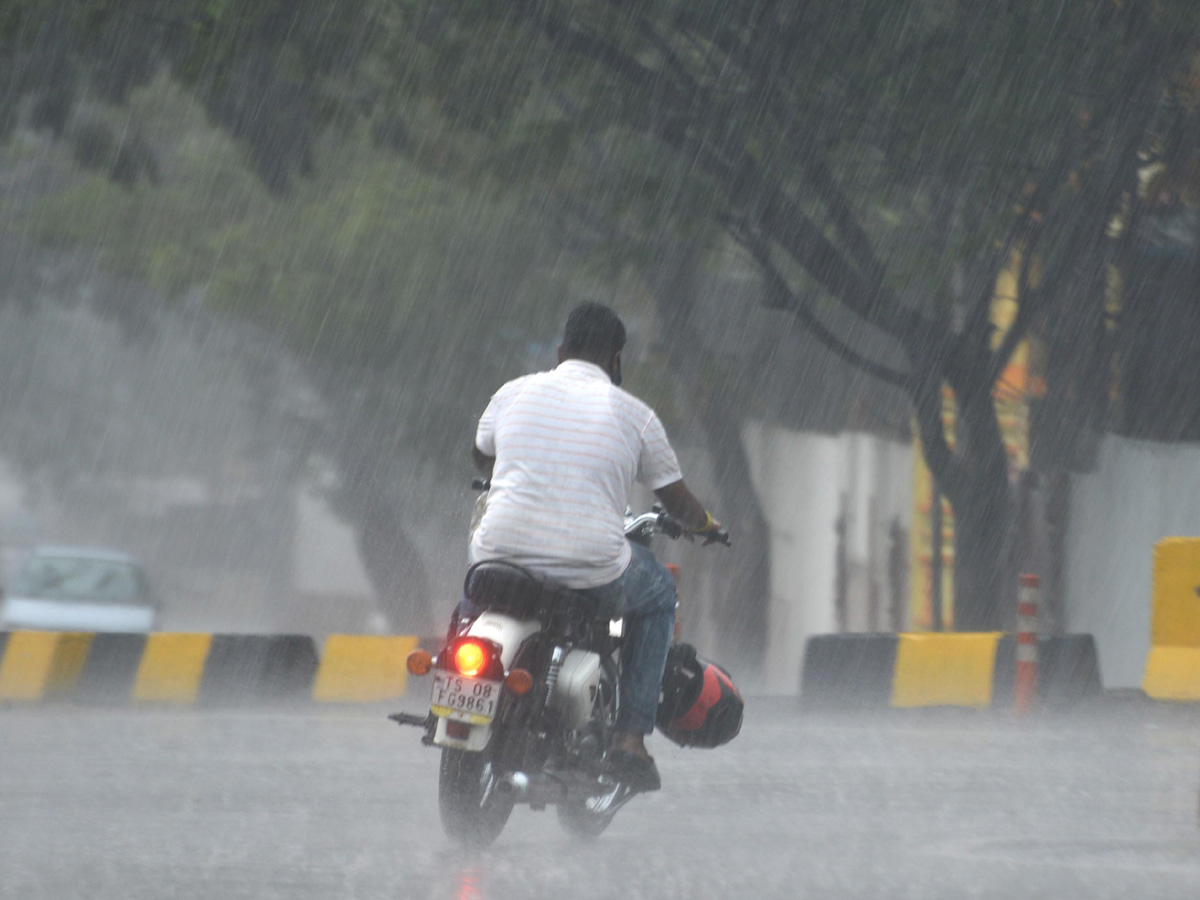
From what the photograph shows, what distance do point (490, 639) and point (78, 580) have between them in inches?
749

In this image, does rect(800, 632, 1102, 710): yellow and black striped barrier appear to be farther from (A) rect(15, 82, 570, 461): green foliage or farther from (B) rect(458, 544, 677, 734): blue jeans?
(A) rect(15, 82, 570, 461): green foliage

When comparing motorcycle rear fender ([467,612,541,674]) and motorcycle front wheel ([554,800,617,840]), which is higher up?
motorcycle rear fender ([467,612,541,674])

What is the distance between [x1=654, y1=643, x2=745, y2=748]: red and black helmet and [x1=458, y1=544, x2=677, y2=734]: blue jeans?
0.33 m

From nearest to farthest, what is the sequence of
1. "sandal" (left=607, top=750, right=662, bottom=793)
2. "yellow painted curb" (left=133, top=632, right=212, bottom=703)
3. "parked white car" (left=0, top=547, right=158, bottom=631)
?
Result: "sandal" (left=607, top=750, right=662, bottom=793) < "yellow painted curb" (left=133, top=632, right=212, bottom=703) < "parked white car" (left=0, top=547, right=158, bottom=631)

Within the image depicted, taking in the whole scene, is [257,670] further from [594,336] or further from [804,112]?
[594,336]

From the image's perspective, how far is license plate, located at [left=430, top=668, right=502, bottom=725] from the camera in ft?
19.2

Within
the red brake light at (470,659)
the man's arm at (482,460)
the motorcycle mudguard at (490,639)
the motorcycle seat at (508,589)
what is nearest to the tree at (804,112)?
the man's arm at (482,460)

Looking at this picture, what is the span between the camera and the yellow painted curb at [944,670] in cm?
1274

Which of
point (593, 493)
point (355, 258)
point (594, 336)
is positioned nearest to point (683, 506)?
point (593, 493)

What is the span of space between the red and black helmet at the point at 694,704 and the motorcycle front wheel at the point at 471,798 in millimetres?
861

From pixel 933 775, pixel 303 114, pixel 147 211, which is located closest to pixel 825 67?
pixel 303 114

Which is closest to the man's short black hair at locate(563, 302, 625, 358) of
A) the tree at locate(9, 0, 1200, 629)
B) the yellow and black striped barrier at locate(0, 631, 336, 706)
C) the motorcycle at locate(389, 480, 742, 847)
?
the motorcycle at locate(389, 480, 742, 847)

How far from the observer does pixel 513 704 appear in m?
6.05

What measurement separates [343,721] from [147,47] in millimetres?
6163
